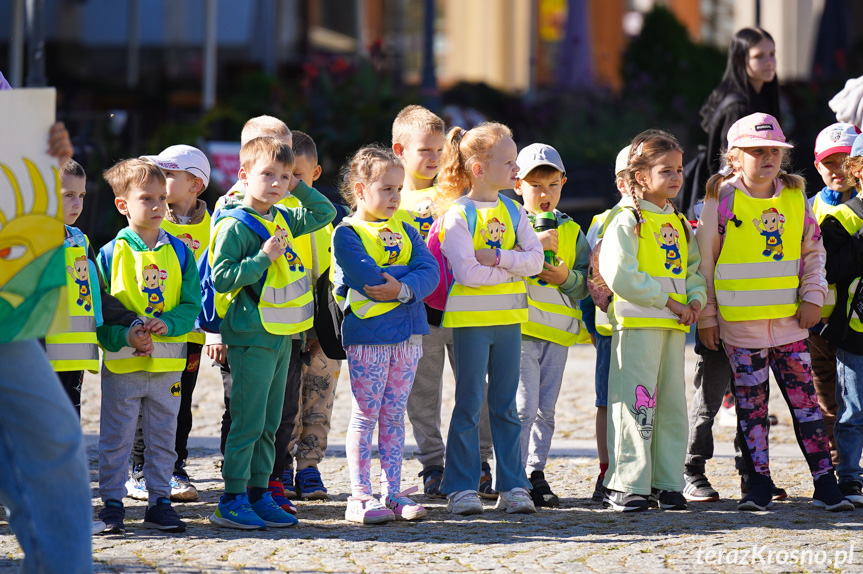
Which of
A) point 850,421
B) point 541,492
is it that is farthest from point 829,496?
point 541,492

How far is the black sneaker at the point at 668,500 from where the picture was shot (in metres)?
5.15

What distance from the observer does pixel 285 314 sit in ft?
15.9

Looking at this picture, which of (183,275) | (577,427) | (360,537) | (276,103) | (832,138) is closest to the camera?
(360,537)

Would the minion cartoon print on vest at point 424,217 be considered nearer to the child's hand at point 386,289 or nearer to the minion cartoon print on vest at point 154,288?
the child's hand at point 386,289

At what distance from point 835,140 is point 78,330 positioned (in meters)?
3.65

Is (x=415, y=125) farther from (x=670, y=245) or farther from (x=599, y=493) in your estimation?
(x=599, y=493)

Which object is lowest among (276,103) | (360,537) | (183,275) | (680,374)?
(360,537)

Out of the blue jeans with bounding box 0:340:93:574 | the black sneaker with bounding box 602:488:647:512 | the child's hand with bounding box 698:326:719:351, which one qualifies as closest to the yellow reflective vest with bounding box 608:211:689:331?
the child's hand with bounding box 698:326:719:351

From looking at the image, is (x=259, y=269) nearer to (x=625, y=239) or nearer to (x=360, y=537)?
(x=360, y=537)

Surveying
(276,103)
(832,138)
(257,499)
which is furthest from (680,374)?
(276,103)

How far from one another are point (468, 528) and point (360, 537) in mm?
472

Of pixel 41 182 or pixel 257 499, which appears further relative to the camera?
pixel 257 499

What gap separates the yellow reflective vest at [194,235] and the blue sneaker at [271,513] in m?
0.91

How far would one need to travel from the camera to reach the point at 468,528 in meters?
4.80
